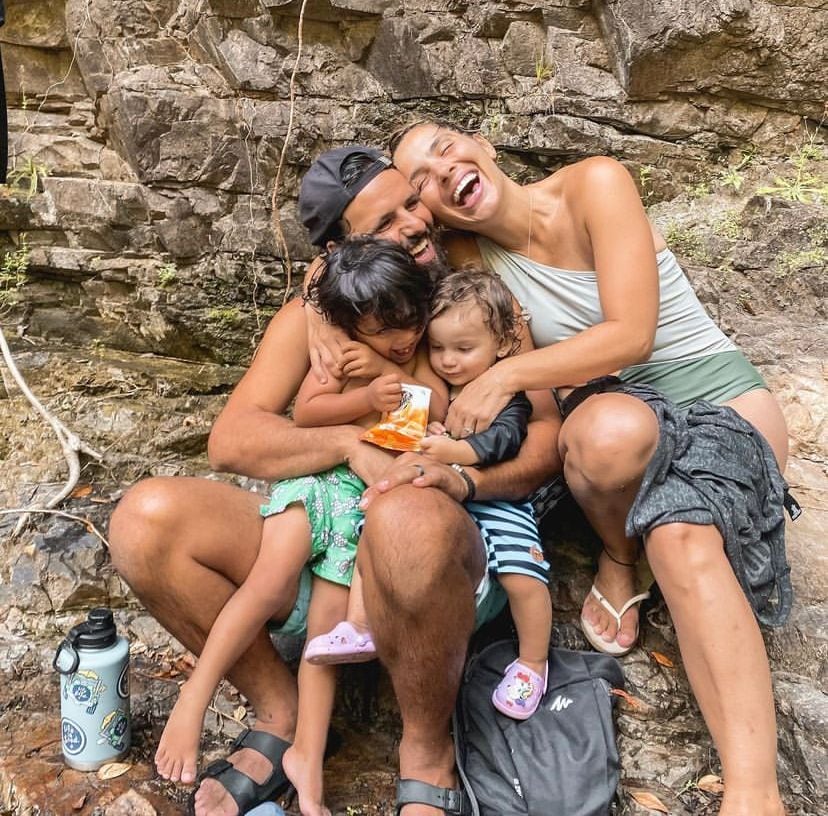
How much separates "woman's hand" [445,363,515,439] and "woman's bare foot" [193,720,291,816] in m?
0.98

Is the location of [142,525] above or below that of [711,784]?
above

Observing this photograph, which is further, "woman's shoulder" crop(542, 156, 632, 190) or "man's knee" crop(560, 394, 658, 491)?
"woman's shoulder" crop(542, 156, 632, 190)

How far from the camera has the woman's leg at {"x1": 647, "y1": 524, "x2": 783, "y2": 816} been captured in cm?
170

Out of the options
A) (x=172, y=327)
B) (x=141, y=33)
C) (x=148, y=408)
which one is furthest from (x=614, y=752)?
(x=141, y=33)

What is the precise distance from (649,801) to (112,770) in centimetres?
146

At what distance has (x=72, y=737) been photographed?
215 cm

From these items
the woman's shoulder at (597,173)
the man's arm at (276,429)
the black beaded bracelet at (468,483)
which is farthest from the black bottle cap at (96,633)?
the woman's shoulder at (597,173)

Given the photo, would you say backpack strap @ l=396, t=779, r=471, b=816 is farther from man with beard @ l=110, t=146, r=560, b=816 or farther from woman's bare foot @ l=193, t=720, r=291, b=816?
woman's bare foot @ l=193, t=720, r=291, b=816

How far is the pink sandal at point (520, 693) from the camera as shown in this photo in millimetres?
2070

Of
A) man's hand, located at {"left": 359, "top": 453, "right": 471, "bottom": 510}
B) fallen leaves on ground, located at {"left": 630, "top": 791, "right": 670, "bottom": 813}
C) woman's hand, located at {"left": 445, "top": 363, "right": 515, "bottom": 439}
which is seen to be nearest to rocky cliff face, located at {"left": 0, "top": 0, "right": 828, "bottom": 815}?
woman's hand, located at {"left": 445, "top": 363, "right": 515, "bottom": 439}

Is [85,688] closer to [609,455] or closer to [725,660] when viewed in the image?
[609,455]

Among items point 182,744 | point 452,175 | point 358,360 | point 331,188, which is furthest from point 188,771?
point 452,175

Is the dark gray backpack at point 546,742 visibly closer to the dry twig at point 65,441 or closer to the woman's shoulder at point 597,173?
the woman's shoulder at point 597,173

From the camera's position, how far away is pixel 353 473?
7.30 ft
